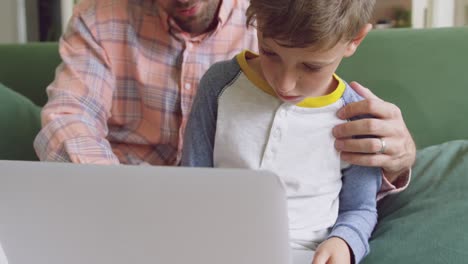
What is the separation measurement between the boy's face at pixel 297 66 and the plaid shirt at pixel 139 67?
0.35 m

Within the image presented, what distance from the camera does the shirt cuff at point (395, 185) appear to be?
2.77 ft

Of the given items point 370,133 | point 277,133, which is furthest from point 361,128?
point 277,133

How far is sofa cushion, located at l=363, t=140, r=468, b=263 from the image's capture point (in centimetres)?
76

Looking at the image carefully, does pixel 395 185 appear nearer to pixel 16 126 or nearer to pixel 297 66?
pixel 297 66

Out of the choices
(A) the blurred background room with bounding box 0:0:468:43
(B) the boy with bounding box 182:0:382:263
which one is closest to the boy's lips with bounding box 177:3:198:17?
(B) the boy with bounding box 182:0:382:263

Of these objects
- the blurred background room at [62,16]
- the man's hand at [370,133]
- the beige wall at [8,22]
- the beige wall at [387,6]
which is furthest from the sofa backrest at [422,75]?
the beige wall at [8,22]

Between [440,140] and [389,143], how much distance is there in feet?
1.72

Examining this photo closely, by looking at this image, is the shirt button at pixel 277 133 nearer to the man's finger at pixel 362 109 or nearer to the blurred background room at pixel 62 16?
the man's finger at pixel 362 109

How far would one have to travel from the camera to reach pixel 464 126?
4.05ft

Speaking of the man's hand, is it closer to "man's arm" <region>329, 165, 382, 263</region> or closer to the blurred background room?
"man's arm" <region>329, 165, 382, 263</region>

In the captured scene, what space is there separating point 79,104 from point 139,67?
5.6 inches

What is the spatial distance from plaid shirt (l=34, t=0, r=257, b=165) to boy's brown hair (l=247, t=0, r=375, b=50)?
40 centimetres

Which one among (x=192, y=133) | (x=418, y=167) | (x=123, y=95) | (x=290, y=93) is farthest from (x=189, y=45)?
(x=418, y=167)

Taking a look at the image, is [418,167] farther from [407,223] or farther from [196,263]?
[196,263]
